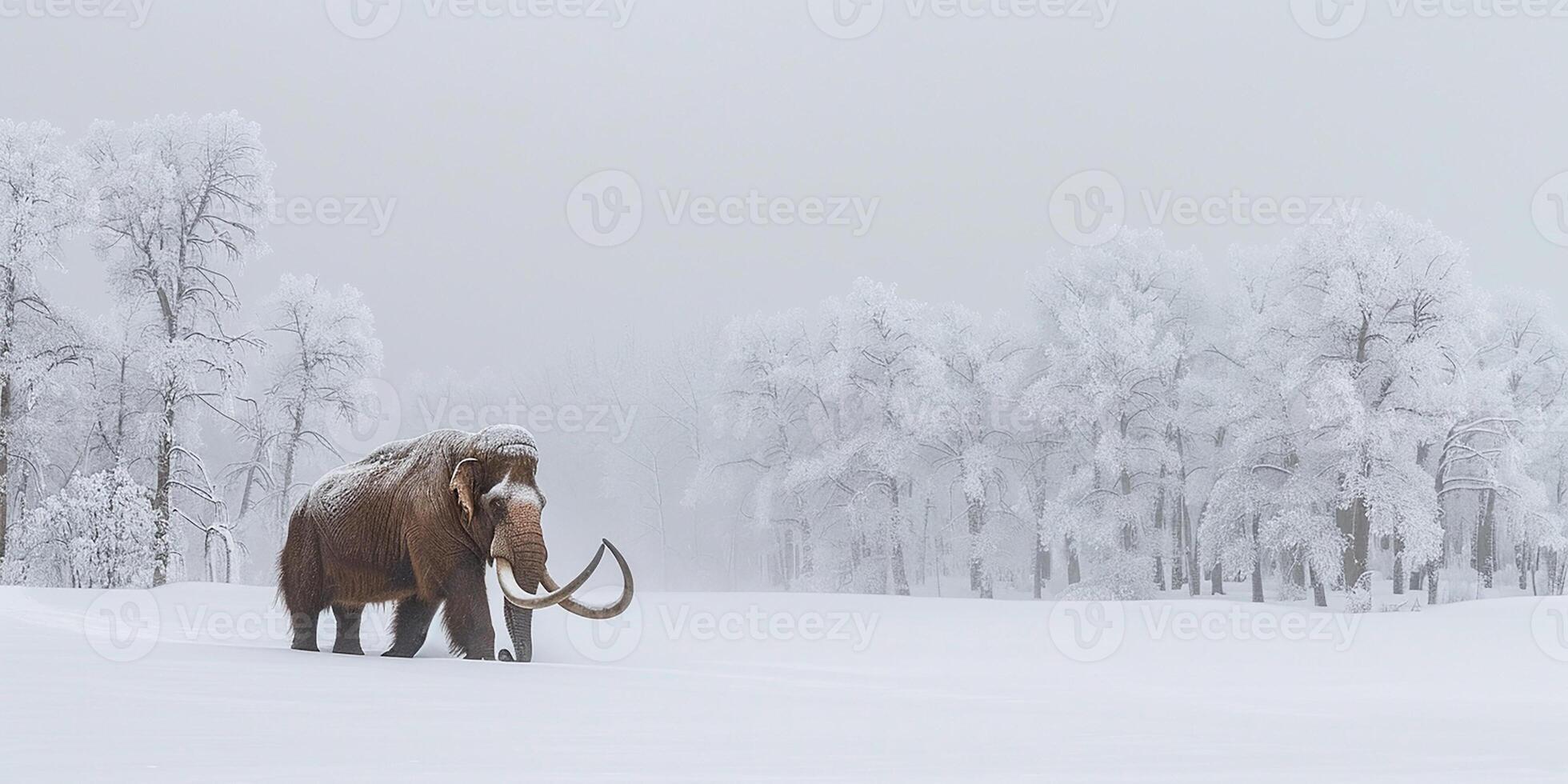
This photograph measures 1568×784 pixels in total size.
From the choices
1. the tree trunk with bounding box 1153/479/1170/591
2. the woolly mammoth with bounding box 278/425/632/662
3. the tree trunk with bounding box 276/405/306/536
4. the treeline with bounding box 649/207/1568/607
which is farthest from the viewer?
the tree trunk with bounding box 1153/479/1170/591

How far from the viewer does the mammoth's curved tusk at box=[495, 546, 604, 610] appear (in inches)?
251

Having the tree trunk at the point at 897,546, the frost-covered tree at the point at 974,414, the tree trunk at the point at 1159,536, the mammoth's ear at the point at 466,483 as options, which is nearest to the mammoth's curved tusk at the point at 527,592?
the mammoth's ear at the point at 466,483

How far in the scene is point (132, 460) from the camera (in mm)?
21484

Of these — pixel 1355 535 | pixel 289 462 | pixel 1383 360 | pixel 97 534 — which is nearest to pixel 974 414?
pixel 1355 535

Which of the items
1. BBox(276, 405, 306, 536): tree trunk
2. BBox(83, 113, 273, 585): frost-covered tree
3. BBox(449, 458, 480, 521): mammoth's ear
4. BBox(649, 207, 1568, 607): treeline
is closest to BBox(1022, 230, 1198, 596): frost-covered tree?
BBox(649, 207, 1568, 607): treeline

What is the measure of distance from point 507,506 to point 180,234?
16.5m

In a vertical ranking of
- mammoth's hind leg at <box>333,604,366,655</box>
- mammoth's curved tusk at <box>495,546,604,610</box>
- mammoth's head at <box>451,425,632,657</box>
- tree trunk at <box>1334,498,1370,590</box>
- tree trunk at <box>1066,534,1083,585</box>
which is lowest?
tree trunk at <box>1066,534,1083,585</box>

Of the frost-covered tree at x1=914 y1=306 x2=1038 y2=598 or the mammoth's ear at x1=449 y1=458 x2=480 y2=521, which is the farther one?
the frost-covered tree at x1=914 y1=306 x2=1038 y2=598

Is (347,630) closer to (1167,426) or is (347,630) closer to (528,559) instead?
(528,559)

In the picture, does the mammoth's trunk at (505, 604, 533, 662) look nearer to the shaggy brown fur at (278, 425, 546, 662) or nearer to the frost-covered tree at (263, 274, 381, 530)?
the shaggy brown fur at (278, 425, 546, 662)

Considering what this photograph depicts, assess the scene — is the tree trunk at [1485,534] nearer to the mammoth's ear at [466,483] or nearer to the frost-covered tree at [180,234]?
the mammoth's ear at [466,483]

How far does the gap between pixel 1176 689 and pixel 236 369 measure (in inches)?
691

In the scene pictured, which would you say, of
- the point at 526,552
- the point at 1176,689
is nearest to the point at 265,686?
the point at 526,552

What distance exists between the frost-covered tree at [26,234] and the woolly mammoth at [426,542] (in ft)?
49.3
